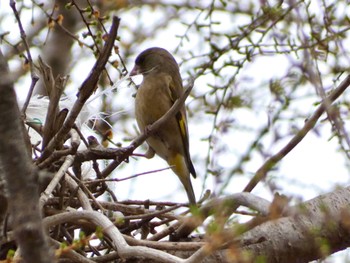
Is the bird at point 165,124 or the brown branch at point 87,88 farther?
the bird at point 165,124

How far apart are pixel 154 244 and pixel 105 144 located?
3.30 ft

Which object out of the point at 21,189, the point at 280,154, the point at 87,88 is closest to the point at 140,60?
the point at 87,88

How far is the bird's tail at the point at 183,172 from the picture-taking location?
4.58 metres

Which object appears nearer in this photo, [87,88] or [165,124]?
[87,88]

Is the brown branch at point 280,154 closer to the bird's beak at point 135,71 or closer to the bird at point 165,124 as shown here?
the bird at point 165,124

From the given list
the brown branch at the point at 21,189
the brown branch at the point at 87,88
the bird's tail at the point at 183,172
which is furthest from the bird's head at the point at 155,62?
the brown branch at the point at 21,189

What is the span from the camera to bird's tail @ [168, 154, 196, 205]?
458cm

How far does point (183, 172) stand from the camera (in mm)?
4707

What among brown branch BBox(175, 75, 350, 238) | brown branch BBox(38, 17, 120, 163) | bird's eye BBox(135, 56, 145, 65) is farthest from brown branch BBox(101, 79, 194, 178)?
bird's eye BBox(135, 56, 145, 65)

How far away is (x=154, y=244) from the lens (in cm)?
292

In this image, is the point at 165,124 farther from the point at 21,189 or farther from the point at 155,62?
the point at 21,189

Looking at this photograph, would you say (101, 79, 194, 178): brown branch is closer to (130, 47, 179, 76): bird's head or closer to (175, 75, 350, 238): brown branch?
(175, 75, 350, 238): brown branch

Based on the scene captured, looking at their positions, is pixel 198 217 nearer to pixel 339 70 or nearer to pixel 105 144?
pixel 105 144

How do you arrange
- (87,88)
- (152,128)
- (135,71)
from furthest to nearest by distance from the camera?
(135,71)
(152,128)
(87,88)
